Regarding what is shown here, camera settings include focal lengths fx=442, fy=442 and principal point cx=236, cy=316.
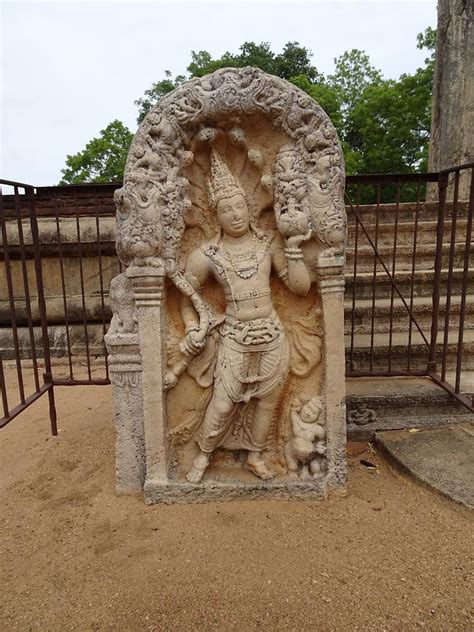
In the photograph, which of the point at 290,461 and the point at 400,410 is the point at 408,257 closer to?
the point at 400,410

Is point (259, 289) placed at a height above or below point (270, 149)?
Answer: below

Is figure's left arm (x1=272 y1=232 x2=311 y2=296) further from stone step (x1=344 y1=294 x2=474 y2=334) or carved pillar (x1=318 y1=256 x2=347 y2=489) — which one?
stone step (x1=344 y1=294 x2=474 y2=334)

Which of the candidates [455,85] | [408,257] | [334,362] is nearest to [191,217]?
[334,362]

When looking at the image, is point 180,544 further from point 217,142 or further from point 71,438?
point 217,142

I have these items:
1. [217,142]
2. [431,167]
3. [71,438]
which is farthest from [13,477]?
[431,167]

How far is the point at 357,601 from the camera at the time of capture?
1.95 metres

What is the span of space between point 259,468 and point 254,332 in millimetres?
866

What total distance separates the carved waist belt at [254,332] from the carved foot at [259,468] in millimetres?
745

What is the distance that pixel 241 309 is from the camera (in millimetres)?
2611

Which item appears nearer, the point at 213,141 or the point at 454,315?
the point at 213,141

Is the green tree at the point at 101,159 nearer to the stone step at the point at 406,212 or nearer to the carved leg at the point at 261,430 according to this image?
the stone step at the point at 406,212

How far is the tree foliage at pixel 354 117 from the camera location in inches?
709

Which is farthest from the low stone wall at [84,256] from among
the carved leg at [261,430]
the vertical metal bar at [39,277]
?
the carved leg at [261,430]

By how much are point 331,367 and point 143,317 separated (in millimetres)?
1143
